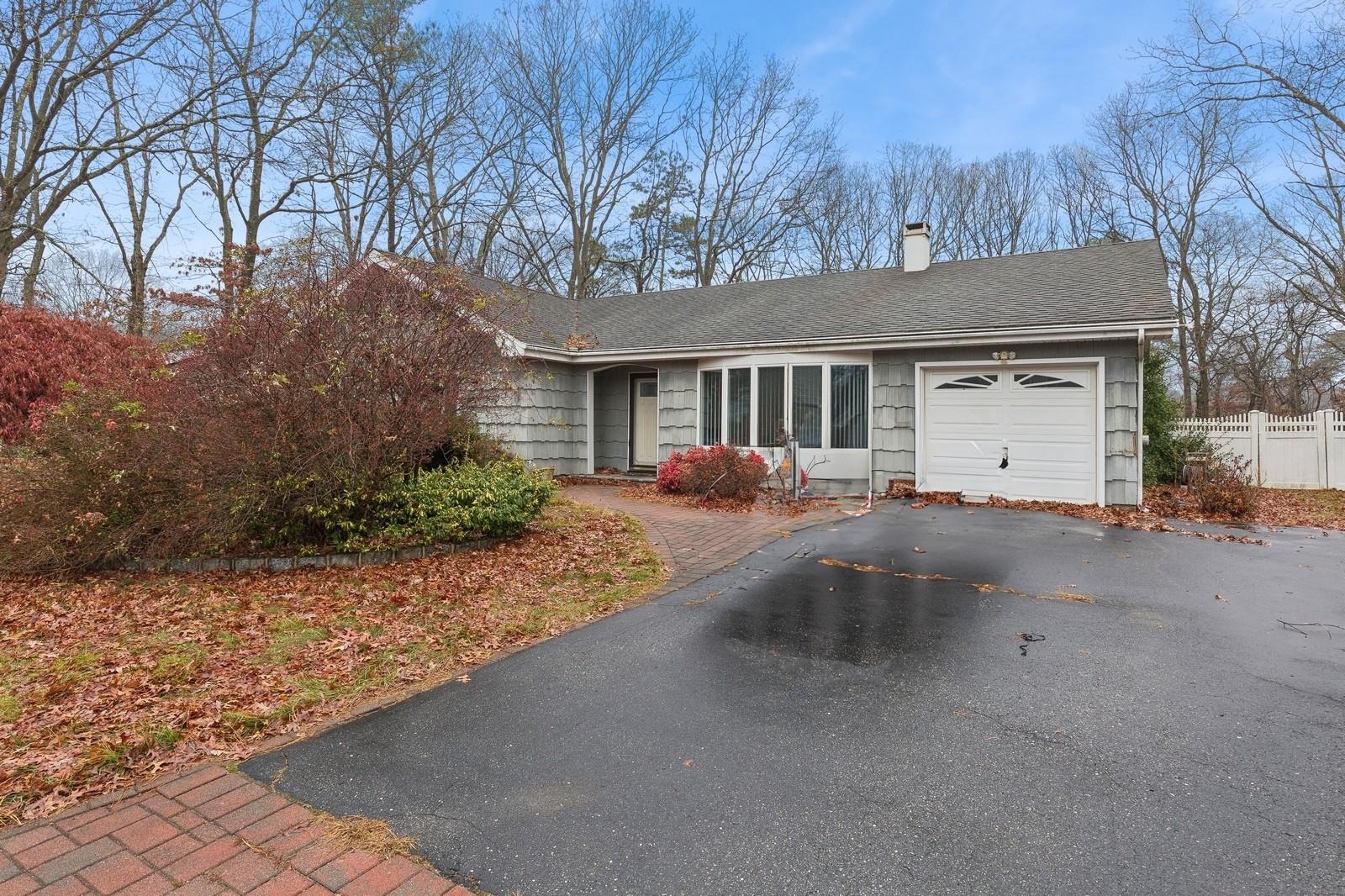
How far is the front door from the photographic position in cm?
1421

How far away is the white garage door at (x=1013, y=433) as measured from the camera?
9.82m

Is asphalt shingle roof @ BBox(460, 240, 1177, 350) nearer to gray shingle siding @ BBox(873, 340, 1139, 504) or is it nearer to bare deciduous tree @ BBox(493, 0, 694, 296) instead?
gray shingle siding @ BBox(873, 340, 1139, 504)

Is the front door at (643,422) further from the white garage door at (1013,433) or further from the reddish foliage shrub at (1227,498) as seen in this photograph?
the reddish foliage shrub at (1227,498)

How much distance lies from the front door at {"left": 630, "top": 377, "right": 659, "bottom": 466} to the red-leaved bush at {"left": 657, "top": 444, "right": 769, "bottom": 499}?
3181 mm

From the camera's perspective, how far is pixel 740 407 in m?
12.2

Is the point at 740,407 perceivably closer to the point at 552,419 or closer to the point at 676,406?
the point at 676,406

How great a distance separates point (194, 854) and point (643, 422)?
12221 mm

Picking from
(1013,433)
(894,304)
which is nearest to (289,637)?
(1013,433)

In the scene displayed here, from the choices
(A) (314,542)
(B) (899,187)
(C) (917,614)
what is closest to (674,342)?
(A) (314,542)

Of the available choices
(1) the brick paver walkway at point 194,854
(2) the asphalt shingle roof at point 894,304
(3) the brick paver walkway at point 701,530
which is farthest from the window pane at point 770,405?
(1) the brick paver walkway at point 194,854

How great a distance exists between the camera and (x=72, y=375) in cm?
899

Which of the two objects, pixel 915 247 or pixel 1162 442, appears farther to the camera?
pixel 915 247

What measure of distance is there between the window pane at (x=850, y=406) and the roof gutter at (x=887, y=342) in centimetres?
44

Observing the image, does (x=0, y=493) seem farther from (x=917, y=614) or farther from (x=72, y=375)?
(x=917, y=614)
